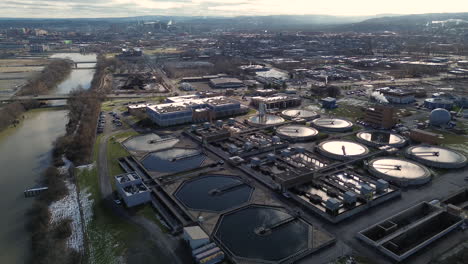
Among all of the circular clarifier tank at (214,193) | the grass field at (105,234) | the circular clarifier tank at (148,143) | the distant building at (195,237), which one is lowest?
the grass field at (105,234)

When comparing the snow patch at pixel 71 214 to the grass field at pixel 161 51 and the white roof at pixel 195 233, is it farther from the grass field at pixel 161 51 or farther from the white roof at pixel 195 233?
the grass field at pixel 161 51

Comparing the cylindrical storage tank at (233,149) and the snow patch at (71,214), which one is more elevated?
the cylindrical storage tank at (233,149)

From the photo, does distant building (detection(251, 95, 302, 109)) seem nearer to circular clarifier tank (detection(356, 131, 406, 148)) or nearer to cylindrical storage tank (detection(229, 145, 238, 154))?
circular clarifier tank (detection(356, 131, 406, 148))

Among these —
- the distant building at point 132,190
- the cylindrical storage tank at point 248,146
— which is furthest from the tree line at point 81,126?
the cylindrical storage tank at point 248,146

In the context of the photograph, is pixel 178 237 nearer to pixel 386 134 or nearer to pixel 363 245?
pixel 363 245

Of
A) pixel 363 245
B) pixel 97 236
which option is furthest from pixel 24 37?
pixel 363 245

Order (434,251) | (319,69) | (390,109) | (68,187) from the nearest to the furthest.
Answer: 1. (434,251)
2. (68,187)
3. (390,109)
4. (319,69)

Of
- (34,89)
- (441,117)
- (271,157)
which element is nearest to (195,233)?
(271,157)
